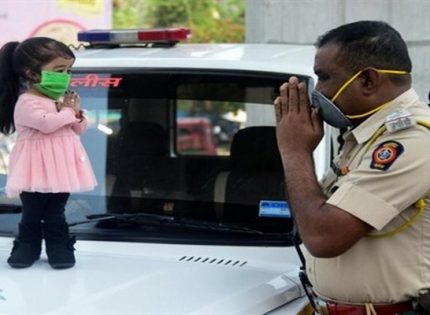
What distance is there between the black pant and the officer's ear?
3.90 ft

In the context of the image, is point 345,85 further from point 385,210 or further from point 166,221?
point 166,221

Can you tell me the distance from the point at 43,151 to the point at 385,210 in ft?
4.13

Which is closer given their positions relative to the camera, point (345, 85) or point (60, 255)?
point (345, 85)

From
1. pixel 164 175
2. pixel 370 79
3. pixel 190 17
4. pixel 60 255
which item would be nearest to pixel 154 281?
pixel 60 255

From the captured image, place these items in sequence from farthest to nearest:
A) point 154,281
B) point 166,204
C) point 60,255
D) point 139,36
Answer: point 139,36, point 166,204, point 60,255, point 154,281

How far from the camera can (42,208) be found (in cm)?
A: 311

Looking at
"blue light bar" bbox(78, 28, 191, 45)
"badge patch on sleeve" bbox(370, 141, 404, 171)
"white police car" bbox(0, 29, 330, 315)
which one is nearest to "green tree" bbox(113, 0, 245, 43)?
"blue light bar" bbox(78, 28, 191, 45)

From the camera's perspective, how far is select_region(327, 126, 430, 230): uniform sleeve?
2.37 metres

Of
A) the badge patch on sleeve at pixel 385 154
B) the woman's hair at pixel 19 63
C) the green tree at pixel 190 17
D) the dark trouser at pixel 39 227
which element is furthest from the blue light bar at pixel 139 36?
the green tree at pixel 190 17

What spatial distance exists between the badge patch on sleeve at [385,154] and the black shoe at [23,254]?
4.18 ft

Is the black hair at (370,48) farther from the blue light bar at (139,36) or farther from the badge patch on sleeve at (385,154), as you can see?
the blue light bar at (139,36)

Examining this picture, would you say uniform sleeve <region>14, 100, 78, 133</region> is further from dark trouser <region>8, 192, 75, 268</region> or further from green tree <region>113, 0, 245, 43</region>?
green tree <region>113, 0, 245, 43</region>

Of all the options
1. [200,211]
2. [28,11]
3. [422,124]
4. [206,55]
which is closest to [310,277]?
[422,124]

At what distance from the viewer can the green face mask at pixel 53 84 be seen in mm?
3045
